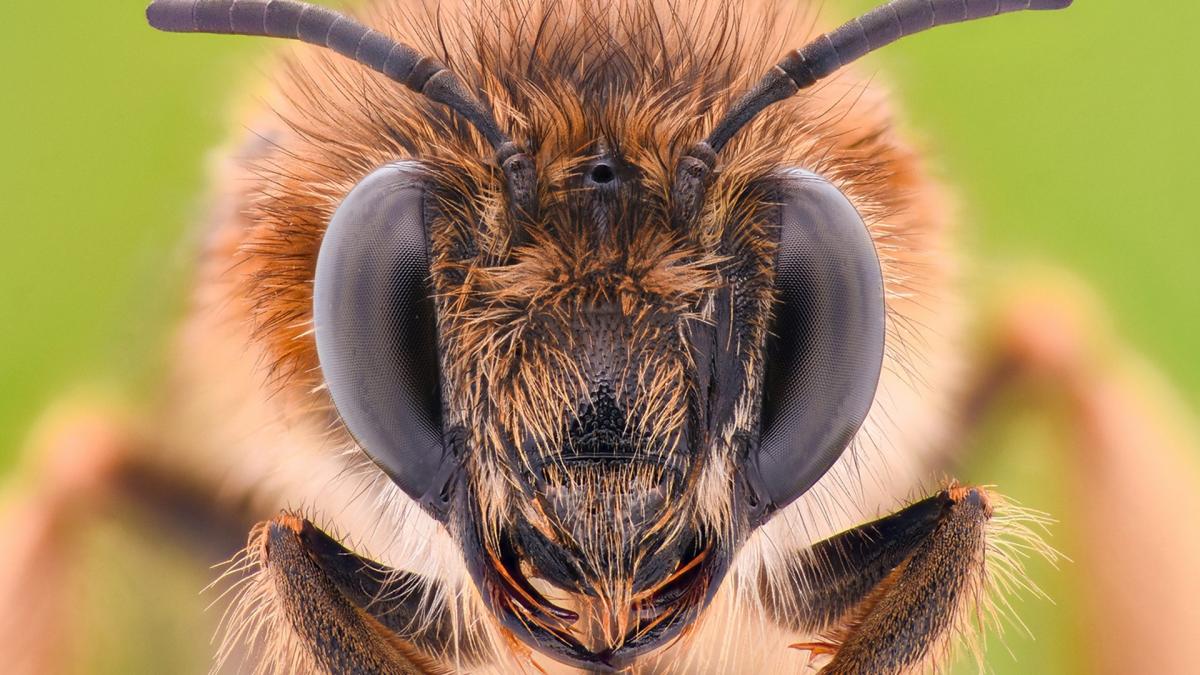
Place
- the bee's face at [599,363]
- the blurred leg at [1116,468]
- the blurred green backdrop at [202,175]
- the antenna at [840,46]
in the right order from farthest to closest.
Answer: the blurred leg at [1116,468] < the blurred green backdrop at [202,175] < the antenna at [840,46] < the bee's face at [599,363]

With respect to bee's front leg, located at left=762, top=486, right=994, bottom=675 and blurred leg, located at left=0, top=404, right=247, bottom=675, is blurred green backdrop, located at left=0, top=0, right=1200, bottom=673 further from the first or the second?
bee's front leg, located at left=762, top=486, right=994, bottom=675

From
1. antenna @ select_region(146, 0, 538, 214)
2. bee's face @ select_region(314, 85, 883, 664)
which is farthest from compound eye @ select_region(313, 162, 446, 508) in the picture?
antenna @ select_region(146, 0, 538, 214)

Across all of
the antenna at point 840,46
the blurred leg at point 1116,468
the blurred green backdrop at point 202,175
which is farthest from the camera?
the blurred leg at point 1116,468

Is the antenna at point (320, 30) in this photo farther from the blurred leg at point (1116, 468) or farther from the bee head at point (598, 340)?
the blurred leg at point (1116, 468)

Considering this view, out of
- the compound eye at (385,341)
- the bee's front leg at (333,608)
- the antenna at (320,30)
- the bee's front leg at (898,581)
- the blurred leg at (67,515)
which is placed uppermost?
the antenna at (320,30)

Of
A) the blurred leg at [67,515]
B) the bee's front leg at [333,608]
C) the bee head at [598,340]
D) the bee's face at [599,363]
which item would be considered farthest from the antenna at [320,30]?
the blurred leg at [67,515]

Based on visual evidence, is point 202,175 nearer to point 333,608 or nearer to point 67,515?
point 67,515
